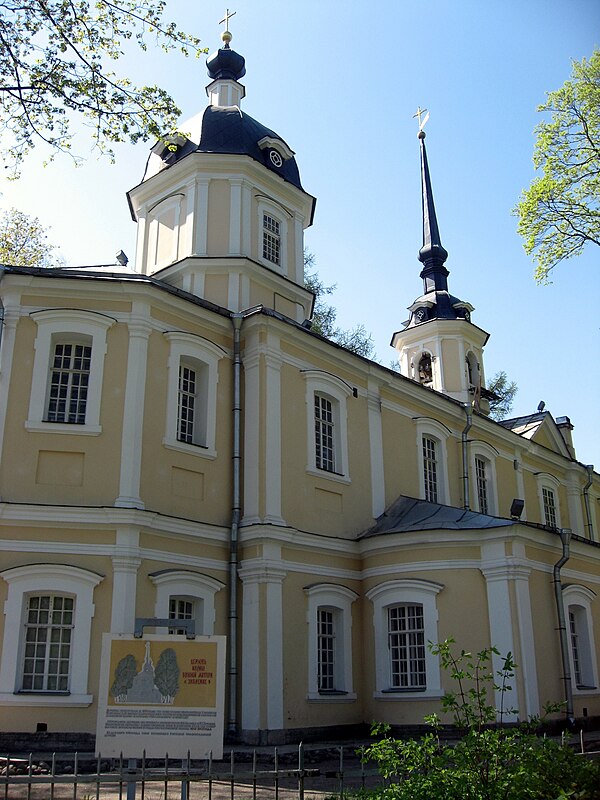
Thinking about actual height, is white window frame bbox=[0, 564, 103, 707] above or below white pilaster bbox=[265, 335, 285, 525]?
below

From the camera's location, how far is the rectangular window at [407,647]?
14.4 m

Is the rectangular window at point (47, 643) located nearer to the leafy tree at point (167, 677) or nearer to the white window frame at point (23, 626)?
the white window frame at point (23, 626)

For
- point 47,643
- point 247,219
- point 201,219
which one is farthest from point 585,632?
point 201,219

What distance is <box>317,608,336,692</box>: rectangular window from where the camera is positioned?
14.5 metres

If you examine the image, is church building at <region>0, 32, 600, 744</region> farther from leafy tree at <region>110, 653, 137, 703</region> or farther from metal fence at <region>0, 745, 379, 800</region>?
leafy tree at <region>110, 653, 137, 703</region>

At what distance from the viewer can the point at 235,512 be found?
14016mm

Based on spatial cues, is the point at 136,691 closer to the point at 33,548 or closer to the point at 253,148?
the point at 33,548

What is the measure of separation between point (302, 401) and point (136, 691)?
29.6ft

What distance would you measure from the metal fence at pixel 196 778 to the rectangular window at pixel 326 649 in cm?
290

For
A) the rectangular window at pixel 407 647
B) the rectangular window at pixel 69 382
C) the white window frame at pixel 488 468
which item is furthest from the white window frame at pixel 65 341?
the white window frame at pixel 488 468

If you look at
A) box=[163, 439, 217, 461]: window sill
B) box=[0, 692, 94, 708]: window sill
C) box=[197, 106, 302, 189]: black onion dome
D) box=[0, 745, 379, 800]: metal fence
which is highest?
box=[197, 106, 302, 189]: black onion dome

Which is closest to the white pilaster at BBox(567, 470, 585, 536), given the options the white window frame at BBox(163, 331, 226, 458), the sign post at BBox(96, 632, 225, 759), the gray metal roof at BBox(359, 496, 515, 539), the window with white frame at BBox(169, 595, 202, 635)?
the gray metal roof at BBox(359, 496, 515, 539)

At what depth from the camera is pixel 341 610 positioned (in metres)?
15.0

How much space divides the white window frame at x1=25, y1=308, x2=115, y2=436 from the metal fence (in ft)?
15.7
